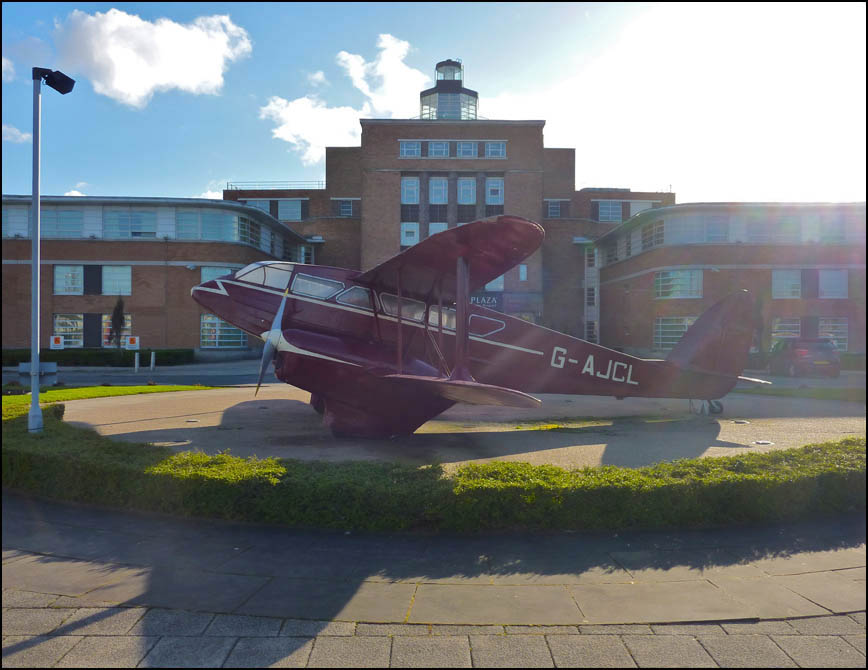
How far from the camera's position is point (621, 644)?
3.76m

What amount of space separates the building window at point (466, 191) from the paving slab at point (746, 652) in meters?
48.5

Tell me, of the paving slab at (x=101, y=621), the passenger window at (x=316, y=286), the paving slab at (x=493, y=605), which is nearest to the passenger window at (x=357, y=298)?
the passenger window at (x=316, y=286)

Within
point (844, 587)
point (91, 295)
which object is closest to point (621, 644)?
point (844, 587)

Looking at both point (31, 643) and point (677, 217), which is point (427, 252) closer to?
point (31, 643)

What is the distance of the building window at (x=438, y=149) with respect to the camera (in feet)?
163

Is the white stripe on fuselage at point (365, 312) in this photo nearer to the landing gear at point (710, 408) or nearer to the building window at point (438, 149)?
the landing gear at point (710, 408)

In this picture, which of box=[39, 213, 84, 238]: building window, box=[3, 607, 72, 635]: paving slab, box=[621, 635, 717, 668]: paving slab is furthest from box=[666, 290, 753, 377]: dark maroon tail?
box=[39, 213, 84, 238]: building window

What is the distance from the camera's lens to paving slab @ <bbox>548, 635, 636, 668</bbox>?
354cm

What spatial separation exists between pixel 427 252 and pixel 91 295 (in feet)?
135

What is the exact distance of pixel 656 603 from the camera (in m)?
4.37

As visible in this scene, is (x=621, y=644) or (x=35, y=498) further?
(x=35, y=498)

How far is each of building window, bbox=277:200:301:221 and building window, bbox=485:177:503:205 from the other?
2513 centimetres

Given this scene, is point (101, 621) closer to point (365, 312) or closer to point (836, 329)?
point (365, 312)

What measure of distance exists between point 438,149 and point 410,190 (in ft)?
16.2
